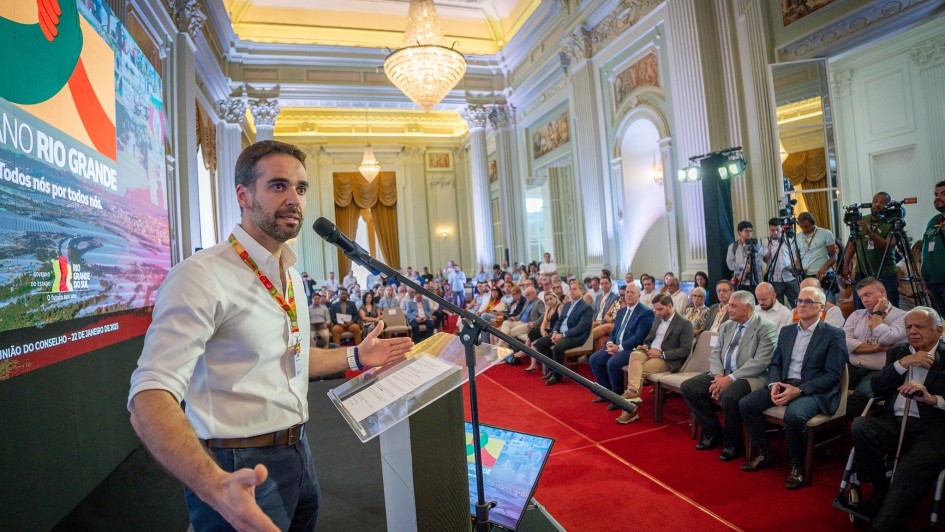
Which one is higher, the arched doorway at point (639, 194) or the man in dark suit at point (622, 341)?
the arched doorway at point (639, 194)

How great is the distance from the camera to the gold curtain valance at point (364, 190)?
1639 centimetres

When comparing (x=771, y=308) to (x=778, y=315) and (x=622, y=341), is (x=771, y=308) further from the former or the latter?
(x=622, y=341)

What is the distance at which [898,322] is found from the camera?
3514 mm

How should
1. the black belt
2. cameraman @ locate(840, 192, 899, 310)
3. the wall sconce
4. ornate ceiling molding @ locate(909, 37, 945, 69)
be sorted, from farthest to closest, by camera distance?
the wall sconce
ornate ceiling molding @ locate(909, 37, 945, 69)
cameraman @ locate(840, 192, 899, 310)
the black belt

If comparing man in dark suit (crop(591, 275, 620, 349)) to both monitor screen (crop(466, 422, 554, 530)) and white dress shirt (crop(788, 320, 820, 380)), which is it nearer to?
white dress shirt (crop(788, 320, 820, 380))

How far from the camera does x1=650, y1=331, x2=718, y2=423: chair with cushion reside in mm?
4332

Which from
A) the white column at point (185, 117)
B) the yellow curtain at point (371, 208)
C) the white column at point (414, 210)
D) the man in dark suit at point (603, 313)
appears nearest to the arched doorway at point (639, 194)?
the man in dark suit at point (603, 313)

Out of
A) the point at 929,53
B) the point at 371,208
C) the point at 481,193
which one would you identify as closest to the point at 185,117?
the point at 481,193

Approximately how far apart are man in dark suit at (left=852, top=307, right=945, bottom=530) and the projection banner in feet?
13.2

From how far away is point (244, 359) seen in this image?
1.17 metres

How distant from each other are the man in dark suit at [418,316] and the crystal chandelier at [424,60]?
3612mm

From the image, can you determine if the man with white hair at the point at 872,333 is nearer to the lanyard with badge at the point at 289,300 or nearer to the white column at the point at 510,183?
the lanyard with badge at the point at 289,300

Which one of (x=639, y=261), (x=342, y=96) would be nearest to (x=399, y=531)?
(x=639, y=261)

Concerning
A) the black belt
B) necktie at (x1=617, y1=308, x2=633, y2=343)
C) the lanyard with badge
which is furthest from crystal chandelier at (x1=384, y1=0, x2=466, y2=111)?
the black belt
